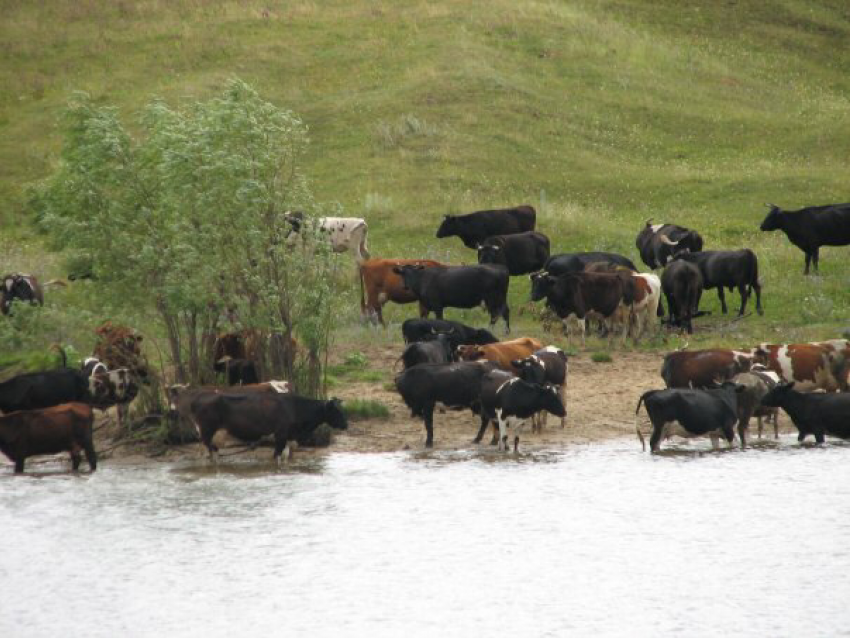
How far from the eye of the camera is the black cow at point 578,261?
2998 cm

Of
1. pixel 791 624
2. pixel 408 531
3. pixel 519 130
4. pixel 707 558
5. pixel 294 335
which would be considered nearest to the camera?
pixel 791 624

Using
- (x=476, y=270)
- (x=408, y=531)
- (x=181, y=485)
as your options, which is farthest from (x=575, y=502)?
(x=476, y=270)

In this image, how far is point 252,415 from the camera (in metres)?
18.9

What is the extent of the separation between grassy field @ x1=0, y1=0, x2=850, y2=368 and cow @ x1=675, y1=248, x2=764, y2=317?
2.31ft

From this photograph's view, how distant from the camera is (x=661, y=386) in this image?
23438 mm

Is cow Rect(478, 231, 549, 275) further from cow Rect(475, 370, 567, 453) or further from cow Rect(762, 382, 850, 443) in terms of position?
cow Rect(762, 382, 850, 443)

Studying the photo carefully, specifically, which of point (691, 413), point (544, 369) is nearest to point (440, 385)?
point (544, 369)

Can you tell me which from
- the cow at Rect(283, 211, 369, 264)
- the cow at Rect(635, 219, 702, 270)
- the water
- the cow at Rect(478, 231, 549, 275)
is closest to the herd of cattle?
the water

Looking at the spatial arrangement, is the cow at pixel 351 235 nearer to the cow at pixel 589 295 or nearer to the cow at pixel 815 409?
the cow at pixel 589 295

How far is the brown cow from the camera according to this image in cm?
2212

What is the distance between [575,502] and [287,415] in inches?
154

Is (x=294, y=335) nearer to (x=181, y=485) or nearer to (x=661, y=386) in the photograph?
(x=181, y=485)

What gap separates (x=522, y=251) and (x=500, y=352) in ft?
32.6

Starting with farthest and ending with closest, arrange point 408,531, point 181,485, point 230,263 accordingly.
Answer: point 230,263 < point 181,485 < point 408,531
